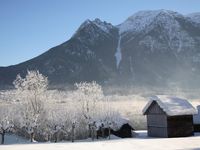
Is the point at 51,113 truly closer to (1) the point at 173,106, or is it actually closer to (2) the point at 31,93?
(2) the point at 31,93

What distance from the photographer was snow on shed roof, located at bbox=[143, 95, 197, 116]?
5569cm

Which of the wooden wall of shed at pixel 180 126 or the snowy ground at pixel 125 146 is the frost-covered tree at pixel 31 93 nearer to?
the wooden wall of shed at pixel 180 126

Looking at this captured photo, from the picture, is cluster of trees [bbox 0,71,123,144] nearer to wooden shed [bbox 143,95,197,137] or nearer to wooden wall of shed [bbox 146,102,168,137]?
wooden wall of shed [bbox 146,102,168,137]

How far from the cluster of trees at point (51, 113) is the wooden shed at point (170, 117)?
10.9 metres

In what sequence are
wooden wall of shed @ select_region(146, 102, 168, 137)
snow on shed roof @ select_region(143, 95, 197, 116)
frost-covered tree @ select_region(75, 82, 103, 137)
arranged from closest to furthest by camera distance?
snow on shed roof @ select_region(143, 95, 197, 116) → wooden wall of shed @ select_region(146, 102, 168, 137) → frost-covered tree @ select_region(75, 82, 103, 137)

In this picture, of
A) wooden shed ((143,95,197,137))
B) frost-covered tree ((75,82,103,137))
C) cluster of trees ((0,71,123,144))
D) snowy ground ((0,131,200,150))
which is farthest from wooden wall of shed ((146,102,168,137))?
frost-covered tree ((75,82,103,137))

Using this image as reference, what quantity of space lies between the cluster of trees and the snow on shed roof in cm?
1243

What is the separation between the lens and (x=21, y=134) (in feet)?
249

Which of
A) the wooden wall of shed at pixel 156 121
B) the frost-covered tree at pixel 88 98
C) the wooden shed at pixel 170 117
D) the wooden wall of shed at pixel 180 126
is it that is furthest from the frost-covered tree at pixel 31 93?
the wooden wall of shed at pixel 180 126

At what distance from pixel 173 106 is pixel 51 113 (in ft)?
91.3

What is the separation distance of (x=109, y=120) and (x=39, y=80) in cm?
1615

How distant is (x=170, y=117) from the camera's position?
56156 mm

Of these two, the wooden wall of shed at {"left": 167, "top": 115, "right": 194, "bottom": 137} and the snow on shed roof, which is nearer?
the snow on shed roof

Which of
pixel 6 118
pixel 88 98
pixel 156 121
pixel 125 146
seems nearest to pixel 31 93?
pixel 6 118
